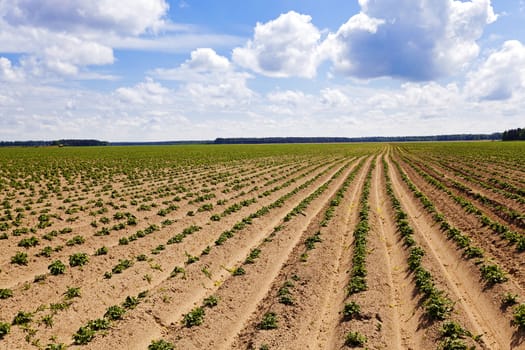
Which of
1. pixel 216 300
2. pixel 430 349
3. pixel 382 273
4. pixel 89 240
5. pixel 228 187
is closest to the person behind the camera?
pixel 430 349

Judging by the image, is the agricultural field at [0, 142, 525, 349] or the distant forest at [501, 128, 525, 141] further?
the distant forest at [501, 128, 525, 141]

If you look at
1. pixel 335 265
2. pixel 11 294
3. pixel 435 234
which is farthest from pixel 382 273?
pixel 11 294

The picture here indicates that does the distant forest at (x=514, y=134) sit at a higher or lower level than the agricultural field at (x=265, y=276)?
higher

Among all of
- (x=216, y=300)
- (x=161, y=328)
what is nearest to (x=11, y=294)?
(x=161, y=328)

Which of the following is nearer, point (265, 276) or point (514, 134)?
point (265, 276)

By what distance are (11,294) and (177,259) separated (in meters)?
5.13

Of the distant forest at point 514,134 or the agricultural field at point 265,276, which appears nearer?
the agricultural field at point 265,276

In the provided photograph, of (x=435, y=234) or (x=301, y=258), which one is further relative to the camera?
(x=435, y=234)

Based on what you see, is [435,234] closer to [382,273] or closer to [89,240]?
[382,273]

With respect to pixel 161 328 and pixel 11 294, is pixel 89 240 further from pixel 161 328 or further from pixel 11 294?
pixel 161 328

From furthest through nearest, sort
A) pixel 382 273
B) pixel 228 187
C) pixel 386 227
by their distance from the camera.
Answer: pixel 228 187
pixel 386 227
pixel 382 273

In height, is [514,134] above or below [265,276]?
above

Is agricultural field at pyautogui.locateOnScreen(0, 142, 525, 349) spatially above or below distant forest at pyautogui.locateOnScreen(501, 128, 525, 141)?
below

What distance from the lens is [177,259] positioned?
13047mm
